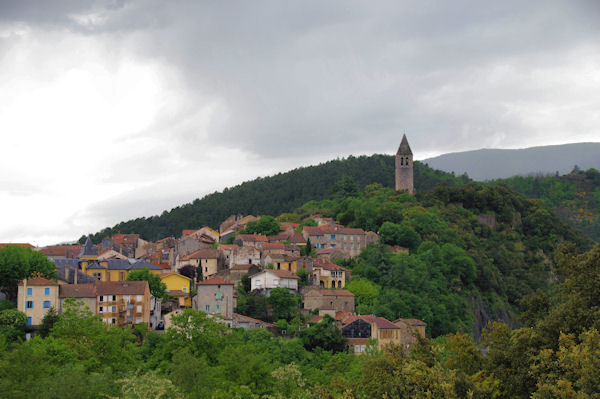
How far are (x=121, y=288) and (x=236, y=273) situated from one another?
14115 mm

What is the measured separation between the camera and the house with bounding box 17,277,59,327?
5417 centimetres

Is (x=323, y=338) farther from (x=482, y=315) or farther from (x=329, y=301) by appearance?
(x=482, y=315)

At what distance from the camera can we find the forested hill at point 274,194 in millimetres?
127500

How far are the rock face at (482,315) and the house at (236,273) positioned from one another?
2615 cm

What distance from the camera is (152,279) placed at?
6550cm

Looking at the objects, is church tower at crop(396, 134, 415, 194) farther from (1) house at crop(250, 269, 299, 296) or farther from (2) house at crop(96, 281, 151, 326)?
(2) house at crop(96, 281, 151, 326)

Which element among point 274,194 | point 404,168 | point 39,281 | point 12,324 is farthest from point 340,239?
point 274,194

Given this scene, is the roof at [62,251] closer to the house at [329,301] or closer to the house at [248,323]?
the house at [248,323]

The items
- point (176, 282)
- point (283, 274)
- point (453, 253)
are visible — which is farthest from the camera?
point (453, 253)

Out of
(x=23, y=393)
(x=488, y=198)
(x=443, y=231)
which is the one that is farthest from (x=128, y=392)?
(x=488, y=198)

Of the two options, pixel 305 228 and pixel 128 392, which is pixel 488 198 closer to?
pixel 305 228

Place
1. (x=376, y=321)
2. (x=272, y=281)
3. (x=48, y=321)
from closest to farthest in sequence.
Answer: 1. (x=48, y=321)
2. (x=376, y=321)
3. (x=272, y=281)

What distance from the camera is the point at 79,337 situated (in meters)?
47.0

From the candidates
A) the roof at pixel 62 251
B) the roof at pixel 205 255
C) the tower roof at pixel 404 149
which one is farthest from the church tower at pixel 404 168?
the roof at pixel 62 251
